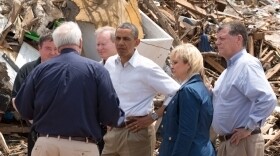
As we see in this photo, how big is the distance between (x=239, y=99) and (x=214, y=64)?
5547 millimetres

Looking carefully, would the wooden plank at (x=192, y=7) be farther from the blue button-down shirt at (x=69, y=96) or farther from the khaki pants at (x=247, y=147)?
the blue button-down shirt at (x=69, y=96)

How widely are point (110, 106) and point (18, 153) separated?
3588 millimetres

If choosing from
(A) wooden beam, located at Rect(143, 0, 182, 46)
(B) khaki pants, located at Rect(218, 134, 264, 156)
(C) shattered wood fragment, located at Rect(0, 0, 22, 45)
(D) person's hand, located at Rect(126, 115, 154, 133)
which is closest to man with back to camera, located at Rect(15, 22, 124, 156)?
(D) person's hand, located at Rect(126, 115, 154, 133)

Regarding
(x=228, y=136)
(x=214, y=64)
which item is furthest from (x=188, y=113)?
(x=214, y=64)

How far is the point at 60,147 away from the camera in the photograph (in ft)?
16.1

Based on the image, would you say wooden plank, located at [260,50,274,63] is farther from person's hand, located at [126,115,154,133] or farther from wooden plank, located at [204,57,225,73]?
person's hand, located at [126,115,154,133]

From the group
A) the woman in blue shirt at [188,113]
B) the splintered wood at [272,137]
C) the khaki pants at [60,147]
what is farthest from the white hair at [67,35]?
the splintered wood at [272,137]

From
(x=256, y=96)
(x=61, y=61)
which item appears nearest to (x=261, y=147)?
(x=256, y=96)

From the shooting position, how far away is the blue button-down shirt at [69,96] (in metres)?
4.85

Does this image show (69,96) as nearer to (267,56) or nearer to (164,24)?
(164,24)

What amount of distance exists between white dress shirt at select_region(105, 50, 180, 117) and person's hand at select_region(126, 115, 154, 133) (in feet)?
0.16

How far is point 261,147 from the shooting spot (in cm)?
577

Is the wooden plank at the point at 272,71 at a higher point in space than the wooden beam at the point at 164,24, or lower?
lower

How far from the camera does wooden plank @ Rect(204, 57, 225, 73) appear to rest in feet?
36.4
